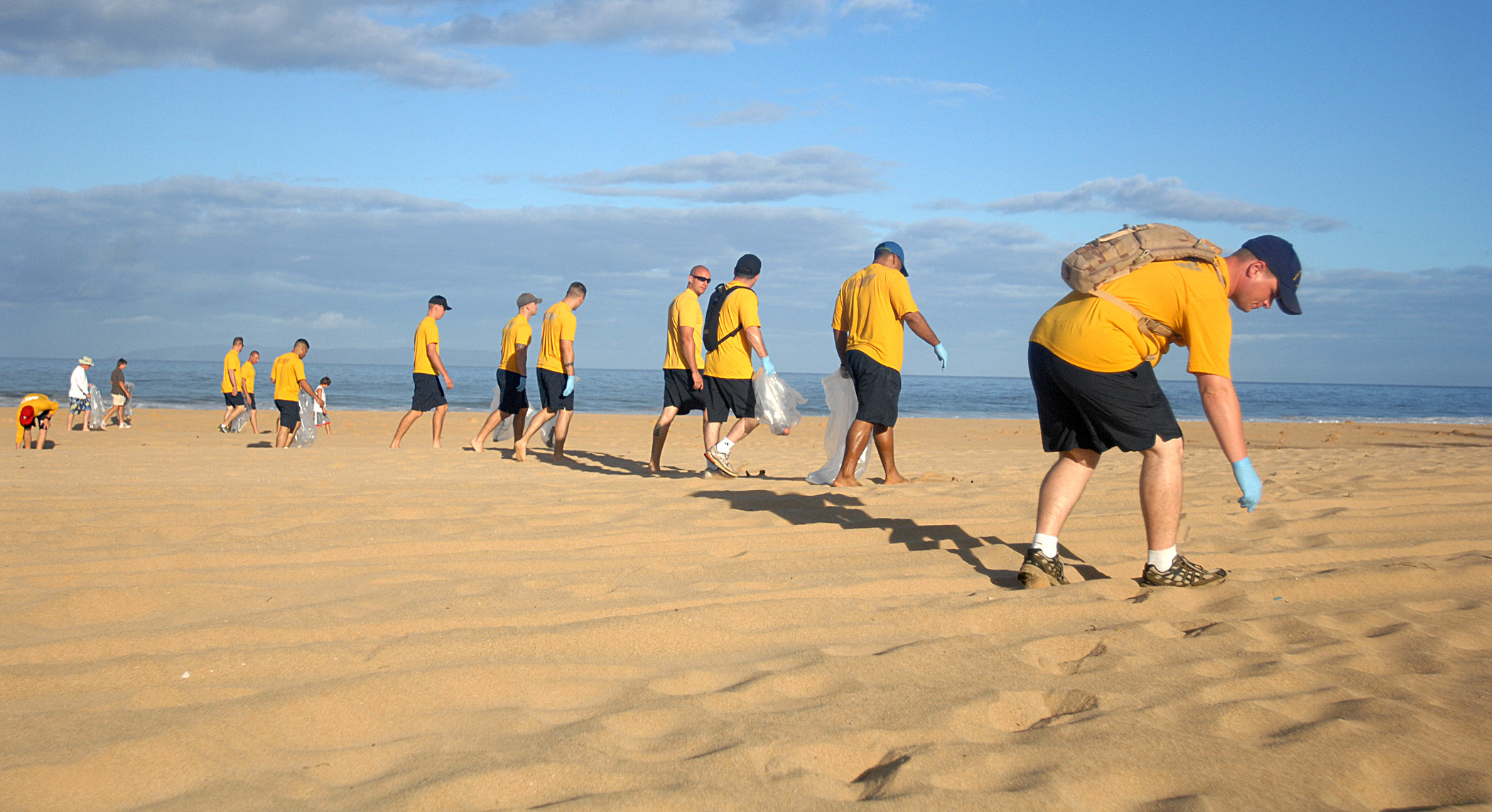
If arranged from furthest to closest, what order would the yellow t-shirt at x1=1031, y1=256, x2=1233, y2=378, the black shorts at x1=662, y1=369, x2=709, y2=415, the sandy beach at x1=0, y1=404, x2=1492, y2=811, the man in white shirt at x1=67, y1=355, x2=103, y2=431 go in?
1. the man in white shirt at x1=67, y1=355, x2=103, y2=431
2. the black shorts at x1=662, y1=369, x2=709, y2=415
3. the yellow t-shirt at x1=1031, y1=256, x2=1233, y2=378
4. the sandy beach at x1=0, y1=404, x2=1492, y2=811

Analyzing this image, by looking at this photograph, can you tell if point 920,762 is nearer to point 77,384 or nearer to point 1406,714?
→ point 1406,714

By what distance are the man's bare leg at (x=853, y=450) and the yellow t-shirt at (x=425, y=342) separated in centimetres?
553

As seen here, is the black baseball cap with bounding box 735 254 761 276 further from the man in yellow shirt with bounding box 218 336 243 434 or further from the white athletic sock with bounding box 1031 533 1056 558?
the man in yellow shirt with bounding box 218 336 243 434

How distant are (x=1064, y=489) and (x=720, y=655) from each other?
1518 mm

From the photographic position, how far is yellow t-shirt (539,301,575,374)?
27.1 ft

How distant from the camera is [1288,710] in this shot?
2088 millimetres

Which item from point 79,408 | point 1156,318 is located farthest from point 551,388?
point 79,408

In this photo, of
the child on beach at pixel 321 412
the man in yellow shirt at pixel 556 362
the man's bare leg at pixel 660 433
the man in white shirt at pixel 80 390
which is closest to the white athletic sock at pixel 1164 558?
the man's bare leg at pixel 660 433

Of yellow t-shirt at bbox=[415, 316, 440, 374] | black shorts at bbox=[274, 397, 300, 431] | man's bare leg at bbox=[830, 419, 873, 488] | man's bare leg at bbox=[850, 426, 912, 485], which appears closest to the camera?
man's bare leg at bbox=[830, 419, 873, 488]

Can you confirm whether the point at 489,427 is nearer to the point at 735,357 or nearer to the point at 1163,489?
the point at 735,357

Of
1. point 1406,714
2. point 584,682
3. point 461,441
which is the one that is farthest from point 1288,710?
point 461,441

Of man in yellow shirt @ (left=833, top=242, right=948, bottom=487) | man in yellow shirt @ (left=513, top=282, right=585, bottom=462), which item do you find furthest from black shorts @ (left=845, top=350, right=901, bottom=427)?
man in yellow shirt @ (left=513, top=282, right=585, bottom=462)

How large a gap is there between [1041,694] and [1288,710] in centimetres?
55

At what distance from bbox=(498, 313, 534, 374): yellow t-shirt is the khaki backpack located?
22.6 feet
